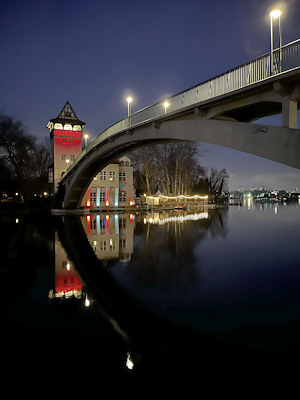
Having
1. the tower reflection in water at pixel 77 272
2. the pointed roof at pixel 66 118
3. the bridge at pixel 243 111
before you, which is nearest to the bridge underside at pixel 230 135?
the bridge at pixel 243 111

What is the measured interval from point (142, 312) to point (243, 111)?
974 centimetres

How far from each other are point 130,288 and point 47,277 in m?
2.21

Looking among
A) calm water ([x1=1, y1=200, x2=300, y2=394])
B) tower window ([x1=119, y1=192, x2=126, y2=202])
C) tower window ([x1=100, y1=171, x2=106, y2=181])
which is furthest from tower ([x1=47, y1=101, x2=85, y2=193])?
calm water ([x1=1, y1=200, x2=300, y2=394])

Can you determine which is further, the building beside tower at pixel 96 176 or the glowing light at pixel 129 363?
the building beside tower at pixel 96 176

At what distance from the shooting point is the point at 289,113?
8.55m

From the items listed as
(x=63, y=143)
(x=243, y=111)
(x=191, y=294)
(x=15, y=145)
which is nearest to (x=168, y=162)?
(x=63, y=143)

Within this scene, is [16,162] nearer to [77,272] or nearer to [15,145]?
[15,145]

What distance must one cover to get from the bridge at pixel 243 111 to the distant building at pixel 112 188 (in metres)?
24.0

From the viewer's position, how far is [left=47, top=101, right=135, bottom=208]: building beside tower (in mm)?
40656

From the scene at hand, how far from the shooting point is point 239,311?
4.82 metres

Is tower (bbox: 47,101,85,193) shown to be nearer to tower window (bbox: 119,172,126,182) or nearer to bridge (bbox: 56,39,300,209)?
tower window (bbox: 119,172,126,182)

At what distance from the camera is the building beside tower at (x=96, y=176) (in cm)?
4066

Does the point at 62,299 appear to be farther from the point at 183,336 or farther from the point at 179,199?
the point at 179,199

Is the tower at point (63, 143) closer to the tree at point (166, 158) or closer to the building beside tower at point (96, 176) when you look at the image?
the building beside tower at point (96, 176)
